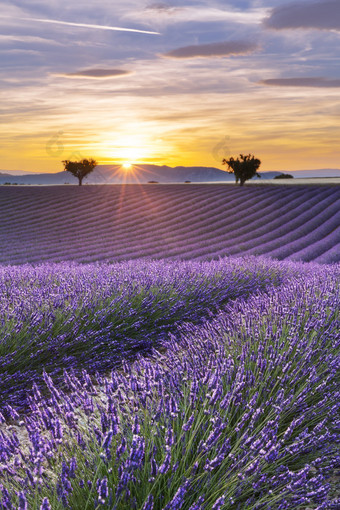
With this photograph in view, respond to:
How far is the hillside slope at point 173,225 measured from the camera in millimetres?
14172

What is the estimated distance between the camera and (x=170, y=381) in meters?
2.98

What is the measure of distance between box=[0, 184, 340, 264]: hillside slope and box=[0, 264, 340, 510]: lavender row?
9.73 meters

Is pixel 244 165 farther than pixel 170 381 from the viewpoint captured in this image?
Yes

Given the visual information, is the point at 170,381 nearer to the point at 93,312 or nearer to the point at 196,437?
the point at 196,437

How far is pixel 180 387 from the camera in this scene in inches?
122

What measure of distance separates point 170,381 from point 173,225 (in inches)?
619

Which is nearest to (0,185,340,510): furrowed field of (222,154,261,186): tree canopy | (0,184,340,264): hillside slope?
(0,184,340,264): hillside slope

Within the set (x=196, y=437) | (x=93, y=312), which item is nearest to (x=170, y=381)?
(x=196, y=437)

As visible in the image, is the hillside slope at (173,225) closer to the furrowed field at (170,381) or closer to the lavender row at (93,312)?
the furrowed field at (170,381)

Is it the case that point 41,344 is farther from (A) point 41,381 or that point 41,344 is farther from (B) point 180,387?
(B) point 180,387

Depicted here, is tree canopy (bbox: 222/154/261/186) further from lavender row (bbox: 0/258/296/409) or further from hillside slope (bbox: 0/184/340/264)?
lavender row (bbox: 0/258/296/409)

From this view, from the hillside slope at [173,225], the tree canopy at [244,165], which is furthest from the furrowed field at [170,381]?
the tree canopy at [244,165]

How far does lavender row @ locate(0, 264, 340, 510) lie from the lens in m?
1.94

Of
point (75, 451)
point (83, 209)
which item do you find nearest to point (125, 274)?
point (75, 451)
